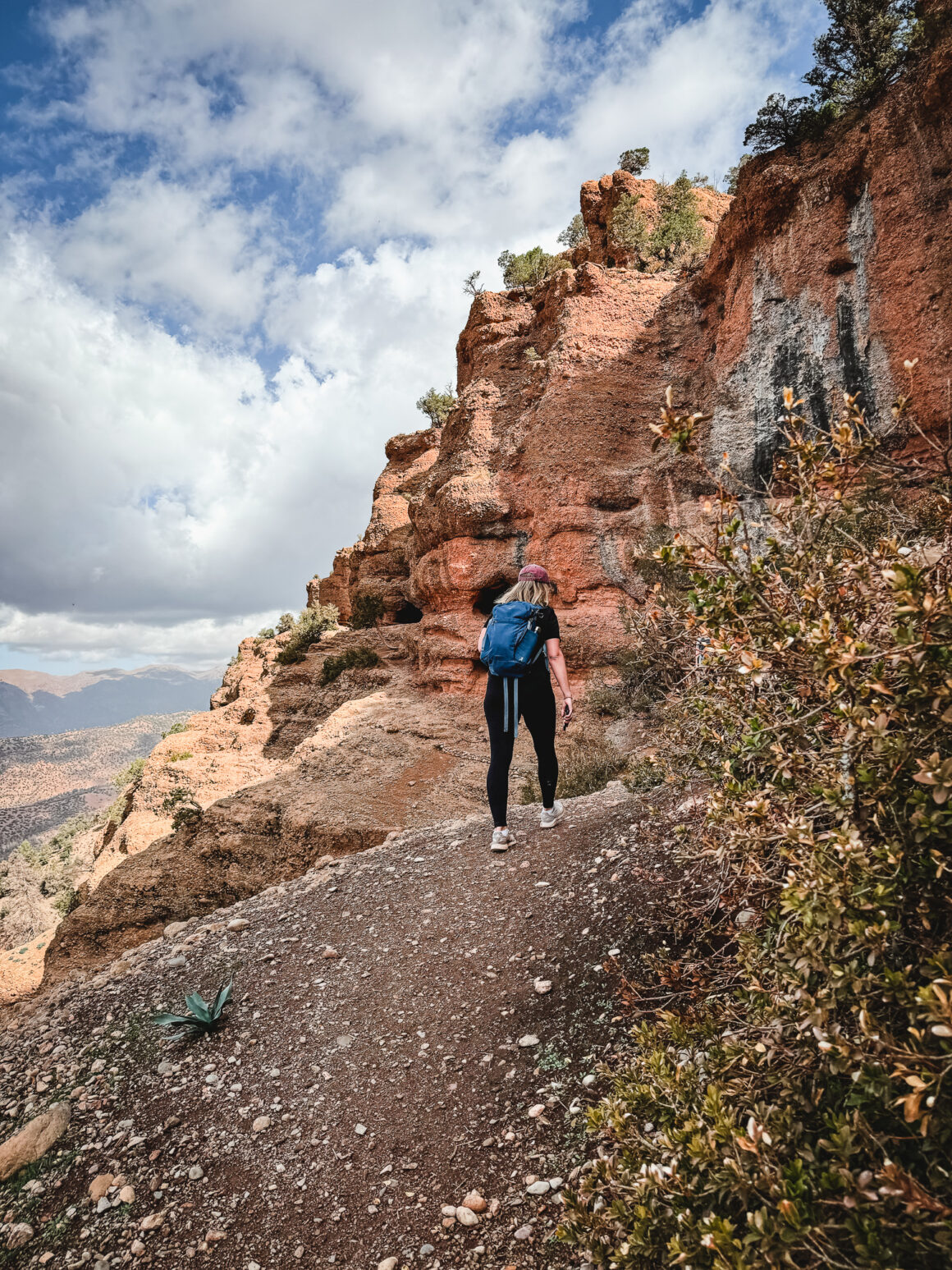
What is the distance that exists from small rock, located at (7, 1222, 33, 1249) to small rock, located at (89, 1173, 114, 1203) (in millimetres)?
234

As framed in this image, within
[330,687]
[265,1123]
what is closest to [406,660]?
[330,687]

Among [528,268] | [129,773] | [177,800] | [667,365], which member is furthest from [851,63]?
[129,773]

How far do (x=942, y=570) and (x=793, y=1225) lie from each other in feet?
4.68

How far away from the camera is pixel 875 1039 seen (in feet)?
3.75

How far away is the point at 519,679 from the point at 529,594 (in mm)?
692

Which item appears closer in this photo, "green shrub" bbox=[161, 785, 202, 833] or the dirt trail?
the dirt trail

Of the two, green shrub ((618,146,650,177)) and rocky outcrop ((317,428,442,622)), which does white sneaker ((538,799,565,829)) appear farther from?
green shrub ((618,146,650,177))

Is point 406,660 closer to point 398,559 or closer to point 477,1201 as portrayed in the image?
point 398,559

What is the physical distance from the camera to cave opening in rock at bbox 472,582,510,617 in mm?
14730

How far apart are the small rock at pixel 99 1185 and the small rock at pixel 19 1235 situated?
0.23 metres

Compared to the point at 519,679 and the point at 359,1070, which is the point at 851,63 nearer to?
the point at 519,679

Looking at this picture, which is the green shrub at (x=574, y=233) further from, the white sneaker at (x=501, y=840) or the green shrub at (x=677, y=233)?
the white sneaker at (x=501, y=840)

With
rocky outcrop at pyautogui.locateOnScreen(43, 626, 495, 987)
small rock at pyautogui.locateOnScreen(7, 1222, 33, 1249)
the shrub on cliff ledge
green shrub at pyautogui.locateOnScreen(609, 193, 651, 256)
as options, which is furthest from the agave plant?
green shrub at pyautogui.locateOnScreen(609, 193, 651, 256)

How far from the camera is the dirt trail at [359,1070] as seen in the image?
96.0 inches
